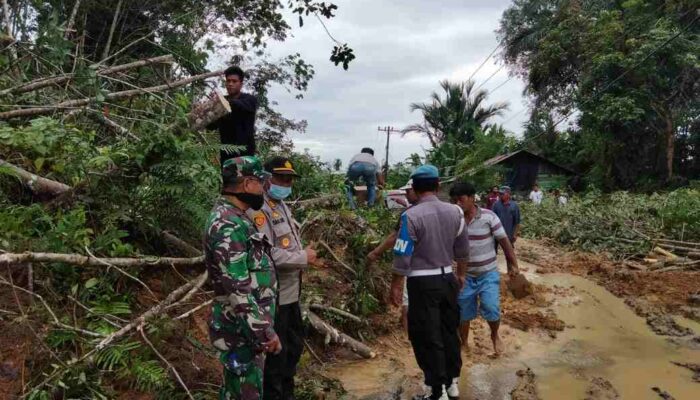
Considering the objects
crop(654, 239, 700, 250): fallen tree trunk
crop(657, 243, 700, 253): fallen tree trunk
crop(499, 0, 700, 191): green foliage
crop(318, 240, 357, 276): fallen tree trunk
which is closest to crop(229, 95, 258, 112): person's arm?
crop(318, 240, 357, 276): fallen tree trunk

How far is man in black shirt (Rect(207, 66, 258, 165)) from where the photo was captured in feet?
16.2

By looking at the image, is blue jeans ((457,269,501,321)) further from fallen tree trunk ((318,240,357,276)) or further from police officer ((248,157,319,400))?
police officer ((248,157,319,400))

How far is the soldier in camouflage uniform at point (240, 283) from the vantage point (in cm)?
269

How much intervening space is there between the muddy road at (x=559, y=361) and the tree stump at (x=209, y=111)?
2489 mm

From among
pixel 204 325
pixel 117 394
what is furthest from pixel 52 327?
pixel 204 325

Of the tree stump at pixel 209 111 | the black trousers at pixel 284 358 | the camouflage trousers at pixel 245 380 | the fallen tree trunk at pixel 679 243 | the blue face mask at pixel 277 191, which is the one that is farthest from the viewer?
the fallen tree trunk at pixel 679 243

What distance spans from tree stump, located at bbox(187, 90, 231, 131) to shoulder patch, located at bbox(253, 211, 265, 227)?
1.77 m

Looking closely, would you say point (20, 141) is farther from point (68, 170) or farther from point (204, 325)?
point (204, 325)

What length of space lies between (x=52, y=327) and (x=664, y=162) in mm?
25186

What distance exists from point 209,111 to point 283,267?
202cm

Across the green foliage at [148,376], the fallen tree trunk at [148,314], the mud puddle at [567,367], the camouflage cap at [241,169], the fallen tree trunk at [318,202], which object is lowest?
the mud puddle at [567,367]

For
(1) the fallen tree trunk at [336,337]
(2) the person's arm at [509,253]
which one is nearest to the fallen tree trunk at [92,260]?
(1) the fallen tree trunk at [336,337]

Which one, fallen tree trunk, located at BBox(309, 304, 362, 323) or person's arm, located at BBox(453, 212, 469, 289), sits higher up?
person's arm, located at BBox(453, 212, 469, 289)

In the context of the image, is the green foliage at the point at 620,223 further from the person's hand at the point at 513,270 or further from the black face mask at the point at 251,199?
the black face mask at the point at 251,199
